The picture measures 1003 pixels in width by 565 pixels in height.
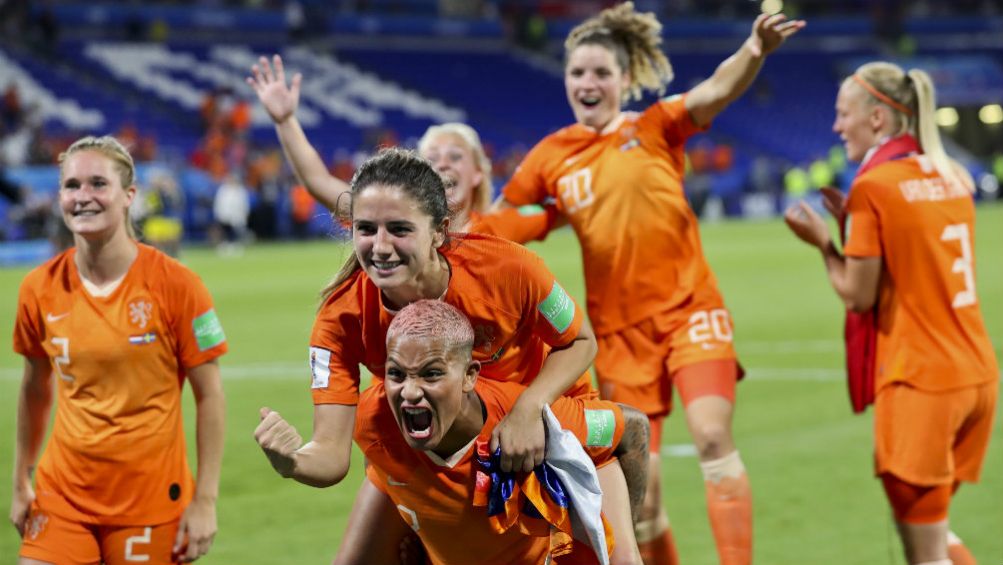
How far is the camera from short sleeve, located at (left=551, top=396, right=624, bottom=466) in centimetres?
423

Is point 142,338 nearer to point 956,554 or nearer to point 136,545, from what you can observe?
point 136,545

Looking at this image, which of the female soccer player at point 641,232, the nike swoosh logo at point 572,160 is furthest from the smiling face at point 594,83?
the nike swoosh logo at point 572,160

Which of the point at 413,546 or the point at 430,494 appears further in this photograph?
the point at 413,546

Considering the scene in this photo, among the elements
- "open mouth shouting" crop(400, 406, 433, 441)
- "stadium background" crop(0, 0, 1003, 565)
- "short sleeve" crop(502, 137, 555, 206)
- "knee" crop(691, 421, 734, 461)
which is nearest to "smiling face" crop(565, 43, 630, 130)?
"short sleeve" crop(502, 137, 555, 206)

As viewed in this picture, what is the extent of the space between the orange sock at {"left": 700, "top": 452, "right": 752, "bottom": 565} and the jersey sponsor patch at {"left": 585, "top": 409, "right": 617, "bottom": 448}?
144 cm

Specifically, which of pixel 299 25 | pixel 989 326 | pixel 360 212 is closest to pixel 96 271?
pixel 360 212

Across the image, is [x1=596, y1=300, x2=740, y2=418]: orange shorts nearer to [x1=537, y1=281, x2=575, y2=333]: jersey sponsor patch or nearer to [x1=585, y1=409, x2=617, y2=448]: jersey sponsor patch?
[x1=585, y1=409, x2=617, y2=448]: jersey sponsor patch

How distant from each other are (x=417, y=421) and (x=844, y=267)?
7.84 ft

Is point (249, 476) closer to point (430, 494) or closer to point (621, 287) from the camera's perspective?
point (621, 287)

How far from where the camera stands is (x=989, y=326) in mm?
14922

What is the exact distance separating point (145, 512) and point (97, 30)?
39502 mm

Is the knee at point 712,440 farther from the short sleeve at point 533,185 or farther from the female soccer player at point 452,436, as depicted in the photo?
the short sleeve at point 533,185

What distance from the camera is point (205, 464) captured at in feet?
16.1

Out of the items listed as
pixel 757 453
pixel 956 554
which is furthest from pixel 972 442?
pixel 757 453
